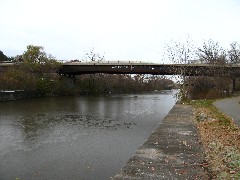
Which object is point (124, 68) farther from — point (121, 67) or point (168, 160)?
point (168, 160)

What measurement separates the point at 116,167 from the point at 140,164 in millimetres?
1644

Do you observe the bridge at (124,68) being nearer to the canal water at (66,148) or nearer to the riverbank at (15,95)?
the riverbank at (15,95)

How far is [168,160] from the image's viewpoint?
316 inches

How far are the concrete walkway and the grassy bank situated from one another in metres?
0.24

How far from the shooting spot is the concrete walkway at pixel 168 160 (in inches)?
269

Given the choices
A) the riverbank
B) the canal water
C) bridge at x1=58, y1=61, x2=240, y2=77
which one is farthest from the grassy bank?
bridge at x1=58, y1=61, x2=240, y2=77

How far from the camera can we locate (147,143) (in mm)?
10227

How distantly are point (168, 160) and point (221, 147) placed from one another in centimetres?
203

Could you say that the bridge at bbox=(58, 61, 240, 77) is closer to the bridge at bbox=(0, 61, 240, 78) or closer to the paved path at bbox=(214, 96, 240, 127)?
the bridge at bbox=(0, 61, 240, 78)

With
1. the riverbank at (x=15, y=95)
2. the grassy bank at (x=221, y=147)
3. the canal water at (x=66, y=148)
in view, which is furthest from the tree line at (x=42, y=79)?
the grassy bank at (x=221, y=147)

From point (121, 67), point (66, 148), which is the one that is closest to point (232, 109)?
point (66, 148)

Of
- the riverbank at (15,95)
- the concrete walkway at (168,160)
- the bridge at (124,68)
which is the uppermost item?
the bridge at (124,68)

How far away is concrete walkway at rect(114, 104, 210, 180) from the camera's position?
6.84m

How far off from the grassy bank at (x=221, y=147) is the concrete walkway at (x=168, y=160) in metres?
0.24
